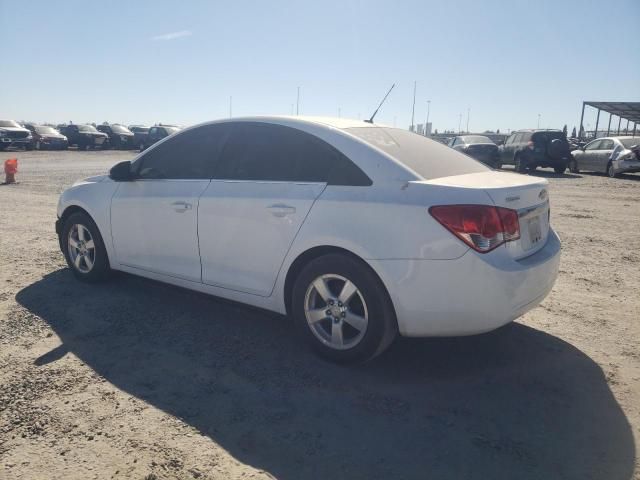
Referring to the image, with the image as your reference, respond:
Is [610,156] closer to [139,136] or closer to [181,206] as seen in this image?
[181,206]

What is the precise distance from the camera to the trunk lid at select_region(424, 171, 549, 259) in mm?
3082

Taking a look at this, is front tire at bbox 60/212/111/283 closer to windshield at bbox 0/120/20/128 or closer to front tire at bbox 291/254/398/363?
front tire at bbox 291/254/398/363

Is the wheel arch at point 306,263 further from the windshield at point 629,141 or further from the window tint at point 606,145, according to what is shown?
the window tint at point 606,145

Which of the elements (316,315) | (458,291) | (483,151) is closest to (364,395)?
(316,315)

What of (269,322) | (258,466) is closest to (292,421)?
(258,466)

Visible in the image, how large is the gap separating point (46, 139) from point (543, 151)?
92.7 feet

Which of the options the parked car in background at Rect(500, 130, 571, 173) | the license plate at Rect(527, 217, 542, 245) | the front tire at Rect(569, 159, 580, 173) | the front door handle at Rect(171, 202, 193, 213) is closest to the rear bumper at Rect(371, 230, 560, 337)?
the license plate at Rect(527, 217, 542, 245)

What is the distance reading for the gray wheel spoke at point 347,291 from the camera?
3261 mm

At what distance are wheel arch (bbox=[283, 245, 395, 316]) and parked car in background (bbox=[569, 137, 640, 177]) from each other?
1730 cm

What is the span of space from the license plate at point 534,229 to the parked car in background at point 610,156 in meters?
16.4

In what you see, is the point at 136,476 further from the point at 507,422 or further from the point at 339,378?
the point at 507,422

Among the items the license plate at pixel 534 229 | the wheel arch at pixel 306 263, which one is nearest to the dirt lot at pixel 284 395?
the wheel arch at pixel 306 263

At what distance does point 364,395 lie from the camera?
306cm

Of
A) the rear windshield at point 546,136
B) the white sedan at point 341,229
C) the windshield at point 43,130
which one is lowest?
the white sedan at point 341,229
